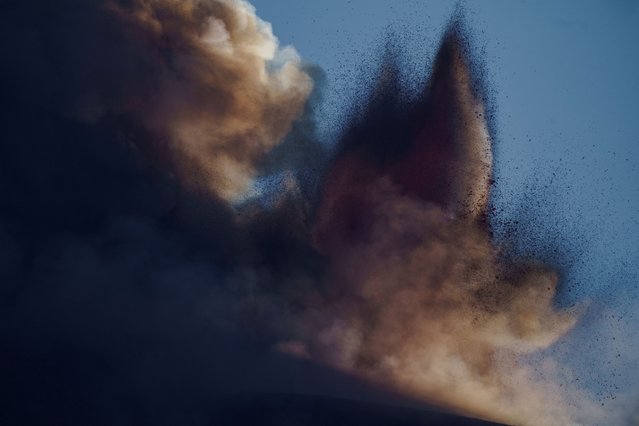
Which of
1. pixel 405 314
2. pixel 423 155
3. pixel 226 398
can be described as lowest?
pixel 226 398

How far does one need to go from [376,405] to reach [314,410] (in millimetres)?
4753

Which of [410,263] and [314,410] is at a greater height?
[410,263]

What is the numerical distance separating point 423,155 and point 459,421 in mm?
18811

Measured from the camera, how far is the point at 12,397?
3903 cm

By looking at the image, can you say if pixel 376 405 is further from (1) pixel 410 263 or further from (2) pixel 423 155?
(2) pixel 423 155

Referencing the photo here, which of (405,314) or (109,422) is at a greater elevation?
(405,314)

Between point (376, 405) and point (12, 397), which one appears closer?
point (12, 397)

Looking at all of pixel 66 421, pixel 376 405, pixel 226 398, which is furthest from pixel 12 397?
pixel 376 405

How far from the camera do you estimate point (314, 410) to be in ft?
147

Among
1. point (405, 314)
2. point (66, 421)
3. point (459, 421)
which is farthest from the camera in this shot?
point (405, 314)

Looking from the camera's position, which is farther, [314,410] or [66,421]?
[314,410]

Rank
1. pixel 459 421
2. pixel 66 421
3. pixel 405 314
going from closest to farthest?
pixel 66 421 → pixel 459 421 → pixel 405 314

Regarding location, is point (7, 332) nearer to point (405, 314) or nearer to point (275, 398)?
point (275, 398)

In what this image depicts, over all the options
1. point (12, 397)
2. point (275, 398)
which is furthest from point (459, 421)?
point (12, 397)
